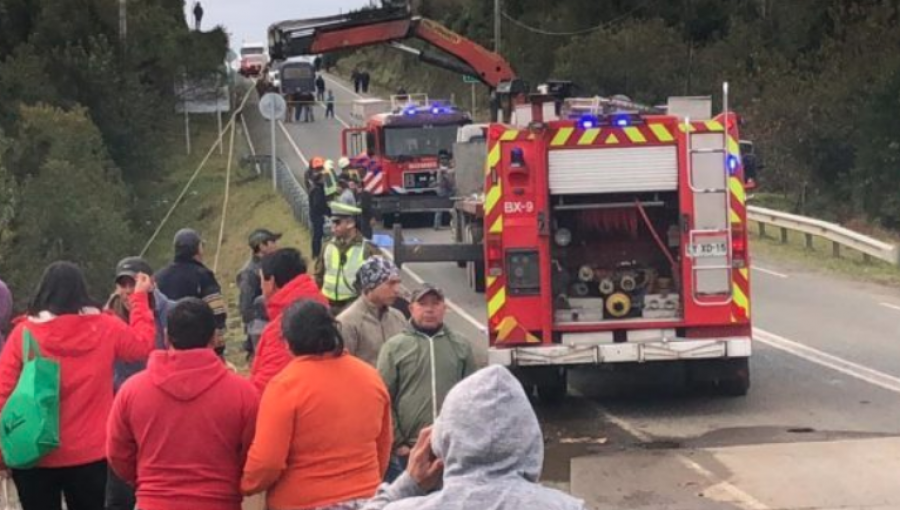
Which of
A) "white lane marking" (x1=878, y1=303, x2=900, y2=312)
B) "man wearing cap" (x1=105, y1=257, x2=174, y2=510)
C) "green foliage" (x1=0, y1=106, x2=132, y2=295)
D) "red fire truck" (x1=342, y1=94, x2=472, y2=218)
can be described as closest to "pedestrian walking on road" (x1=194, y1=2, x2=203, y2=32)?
"green foliage" (x1=0, y1=106, x2=132, y2=295)

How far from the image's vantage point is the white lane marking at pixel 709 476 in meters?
9.82

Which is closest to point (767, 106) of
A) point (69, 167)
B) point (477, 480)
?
point (69, 167)

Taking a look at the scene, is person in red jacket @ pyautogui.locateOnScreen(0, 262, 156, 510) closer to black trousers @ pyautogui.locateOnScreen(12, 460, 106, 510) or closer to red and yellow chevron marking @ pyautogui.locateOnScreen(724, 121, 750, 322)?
black trousers @ pyautogui.locateOnScreen(12, 460, 106, 510)

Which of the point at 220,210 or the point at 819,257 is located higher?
the point at 220,210

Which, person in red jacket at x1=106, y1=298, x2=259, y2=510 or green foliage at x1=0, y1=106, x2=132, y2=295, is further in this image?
green foliage at x1=0, y1=106, x2=132, y2=295

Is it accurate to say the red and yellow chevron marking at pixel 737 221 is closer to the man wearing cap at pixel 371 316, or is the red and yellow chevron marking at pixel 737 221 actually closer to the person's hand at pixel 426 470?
the man wearing cap at pixel 371 316

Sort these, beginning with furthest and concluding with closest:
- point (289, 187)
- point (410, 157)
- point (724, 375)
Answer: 1. point (289, 187)
2. point (410, 157)
3. point (724, 375)

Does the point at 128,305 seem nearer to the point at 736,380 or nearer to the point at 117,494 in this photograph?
the point at 117,494

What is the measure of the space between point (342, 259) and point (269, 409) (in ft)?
18.2

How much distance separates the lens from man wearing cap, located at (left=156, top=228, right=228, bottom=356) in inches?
376

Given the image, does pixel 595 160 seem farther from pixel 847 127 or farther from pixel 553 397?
pixel 847 127

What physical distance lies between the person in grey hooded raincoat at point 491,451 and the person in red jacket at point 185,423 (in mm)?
2391

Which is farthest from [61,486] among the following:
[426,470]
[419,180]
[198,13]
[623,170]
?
[198,13]

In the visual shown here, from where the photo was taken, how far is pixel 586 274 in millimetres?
13375
